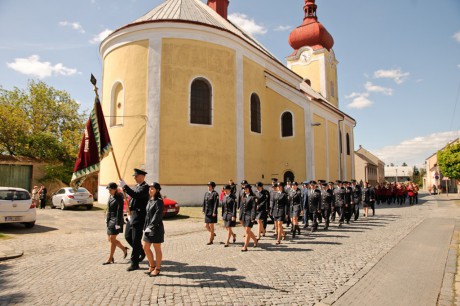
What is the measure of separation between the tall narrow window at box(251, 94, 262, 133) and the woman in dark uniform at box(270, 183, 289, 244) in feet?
43.9

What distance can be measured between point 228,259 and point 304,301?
2.82 m

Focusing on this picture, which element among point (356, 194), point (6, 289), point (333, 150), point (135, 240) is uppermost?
point (333, 150)

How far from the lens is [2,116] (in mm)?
28000

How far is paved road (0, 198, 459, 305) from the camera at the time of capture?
495cm

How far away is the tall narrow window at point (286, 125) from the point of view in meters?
24.7

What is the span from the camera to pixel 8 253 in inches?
308

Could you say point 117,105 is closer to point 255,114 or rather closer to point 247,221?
point 255,114

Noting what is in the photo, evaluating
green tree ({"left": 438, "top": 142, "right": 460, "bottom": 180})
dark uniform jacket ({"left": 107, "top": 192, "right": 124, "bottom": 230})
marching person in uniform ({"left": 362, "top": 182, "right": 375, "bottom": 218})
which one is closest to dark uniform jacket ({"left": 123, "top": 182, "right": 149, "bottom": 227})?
dark uniform jacket ({"left": 107, "top": 192, "right": 124, "bottom": 230})

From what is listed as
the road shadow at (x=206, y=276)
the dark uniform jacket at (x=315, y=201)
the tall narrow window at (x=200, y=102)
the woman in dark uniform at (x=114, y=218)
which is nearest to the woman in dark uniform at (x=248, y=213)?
the road shadow at (x=206, y=276)

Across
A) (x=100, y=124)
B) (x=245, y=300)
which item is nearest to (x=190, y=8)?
(x=100, y=124)

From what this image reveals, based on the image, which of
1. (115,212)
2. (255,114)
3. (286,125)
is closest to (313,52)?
(286,125)

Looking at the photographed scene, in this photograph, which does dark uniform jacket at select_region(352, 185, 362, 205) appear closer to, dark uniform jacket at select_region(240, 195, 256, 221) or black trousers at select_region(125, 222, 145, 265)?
dark uniform jacket at select_region(240, 195, 256, 221)

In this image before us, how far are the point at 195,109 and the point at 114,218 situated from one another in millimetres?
13689

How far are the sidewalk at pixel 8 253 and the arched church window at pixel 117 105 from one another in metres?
12.5
